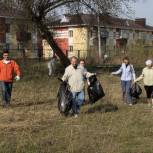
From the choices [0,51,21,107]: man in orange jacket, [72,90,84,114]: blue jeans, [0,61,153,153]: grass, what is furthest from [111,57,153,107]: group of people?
[72,90,84,114]: blue jeans

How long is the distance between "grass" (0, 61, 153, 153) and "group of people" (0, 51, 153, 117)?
38 cm

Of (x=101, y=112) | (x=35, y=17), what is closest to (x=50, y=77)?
(x=35, y=17)

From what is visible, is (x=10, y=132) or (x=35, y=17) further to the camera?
(x=35, y=17)

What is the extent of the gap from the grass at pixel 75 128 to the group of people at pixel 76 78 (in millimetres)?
380

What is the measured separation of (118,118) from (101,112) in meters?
1.31

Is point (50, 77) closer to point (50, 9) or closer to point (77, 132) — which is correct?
point (50, 9)

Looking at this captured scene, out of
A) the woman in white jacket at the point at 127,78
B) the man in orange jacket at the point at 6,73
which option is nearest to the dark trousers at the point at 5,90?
the man in orange jacket at the point at 6,73

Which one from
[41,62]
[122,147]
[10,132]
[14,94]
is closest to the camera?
[122,147]

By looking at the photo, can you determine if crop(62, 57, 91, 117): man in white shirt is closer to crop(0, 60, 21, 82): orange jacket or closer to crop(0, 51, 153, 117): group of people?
A: crop(0, 51, 153, 117): group of people

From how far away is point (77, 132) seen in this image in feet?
39.6

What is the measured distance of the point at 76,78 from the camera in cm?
1480

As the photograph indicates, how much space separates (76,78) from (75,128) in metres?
2.41

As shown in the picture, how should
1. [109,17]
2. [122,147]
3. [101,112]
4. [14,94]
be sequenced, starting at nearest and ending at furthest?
[122,147] → [101,112] → [14,94] → [109,17]

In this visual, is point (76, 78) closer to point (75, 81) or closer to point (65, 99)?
point (75, 81)
